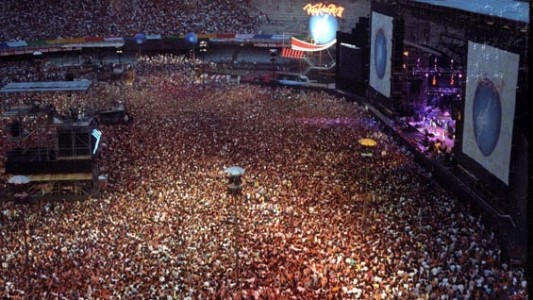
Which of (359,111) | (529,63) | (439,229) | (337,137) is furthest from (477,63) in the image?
(359,111)

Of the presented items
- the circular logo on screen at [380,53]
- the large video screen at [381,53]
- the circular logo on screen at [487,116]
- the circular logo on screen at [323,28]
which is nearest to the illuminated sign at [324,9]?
the circular logo on screen at [323,28]

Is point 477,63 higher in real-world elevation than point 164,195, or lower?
higher

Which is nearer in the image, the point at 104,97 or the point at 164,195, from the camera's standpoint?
the point at 164,195

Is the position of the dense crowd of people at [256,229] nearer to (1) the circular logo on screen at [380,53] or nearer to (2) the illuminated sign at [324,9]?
(1) the circular logo on screen at [380,53]

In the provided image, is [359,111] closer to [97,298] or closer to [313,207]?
[313,207]

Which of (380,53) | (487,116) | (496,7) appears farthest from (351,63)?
(487,116)

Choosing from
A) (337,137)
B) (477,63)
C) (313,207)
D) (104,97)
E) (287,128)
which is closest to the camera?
(313,207)
